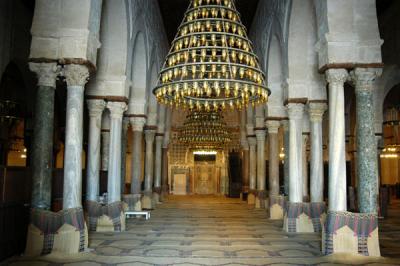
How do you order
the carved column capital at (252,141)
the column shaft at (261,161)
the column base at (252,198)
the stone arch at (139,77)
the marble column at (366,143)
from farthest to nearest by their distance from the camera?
the carved column capital at (252,141)
the column base at (252,198)
the column shaft at (261,161)
the stone arch at (139,77)
the marble column at (366,143)

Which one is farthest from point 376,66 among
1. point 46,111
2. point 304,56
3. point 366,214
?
point 46,111

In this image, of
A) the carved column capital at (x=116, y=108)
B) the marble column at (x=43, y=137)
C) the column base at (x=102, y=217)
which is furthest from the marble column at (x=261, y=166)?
the marble column at (x=43, y=137)

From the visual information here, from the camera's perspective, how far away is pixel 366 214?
6.47 metres

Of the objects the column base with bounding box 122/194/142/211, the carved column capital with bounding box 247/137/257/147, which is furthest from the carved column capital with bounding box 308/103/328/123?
the carved column capital with bounding box 247/137/257/147

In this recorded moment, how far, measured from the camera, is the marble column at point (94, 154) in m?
8.85

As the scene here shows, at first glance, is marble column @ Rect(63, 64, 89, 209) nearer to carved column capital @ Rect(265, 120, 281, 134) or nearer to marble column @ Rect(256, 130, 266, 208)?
carved column capital @ Rect(265, 120, 281, 134)

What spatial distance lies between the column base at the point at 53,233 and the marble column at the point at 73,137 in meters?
0.21

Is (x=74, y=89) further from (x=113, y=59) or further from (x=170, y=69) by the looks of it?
(x=113, y=59)

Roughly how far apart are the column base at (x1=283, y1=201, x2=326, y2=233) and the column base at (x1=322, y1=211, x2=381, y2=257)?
97.3 inches

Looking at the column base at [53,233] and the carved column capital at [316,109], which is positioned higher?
the carved column capital at [316,109]

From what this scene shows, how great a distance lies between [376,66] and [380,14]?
6.86 m

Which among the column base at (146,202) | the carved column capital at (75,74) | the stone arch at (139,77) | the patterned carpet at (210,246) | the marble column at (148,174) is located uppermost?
the stone arch at (139,77)

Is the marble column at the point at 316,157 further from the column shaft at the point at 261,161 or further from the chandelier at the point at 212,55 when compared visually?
the column shaft at the point at 261,161

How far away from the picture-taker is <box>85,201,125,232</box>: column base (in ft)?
29.6
